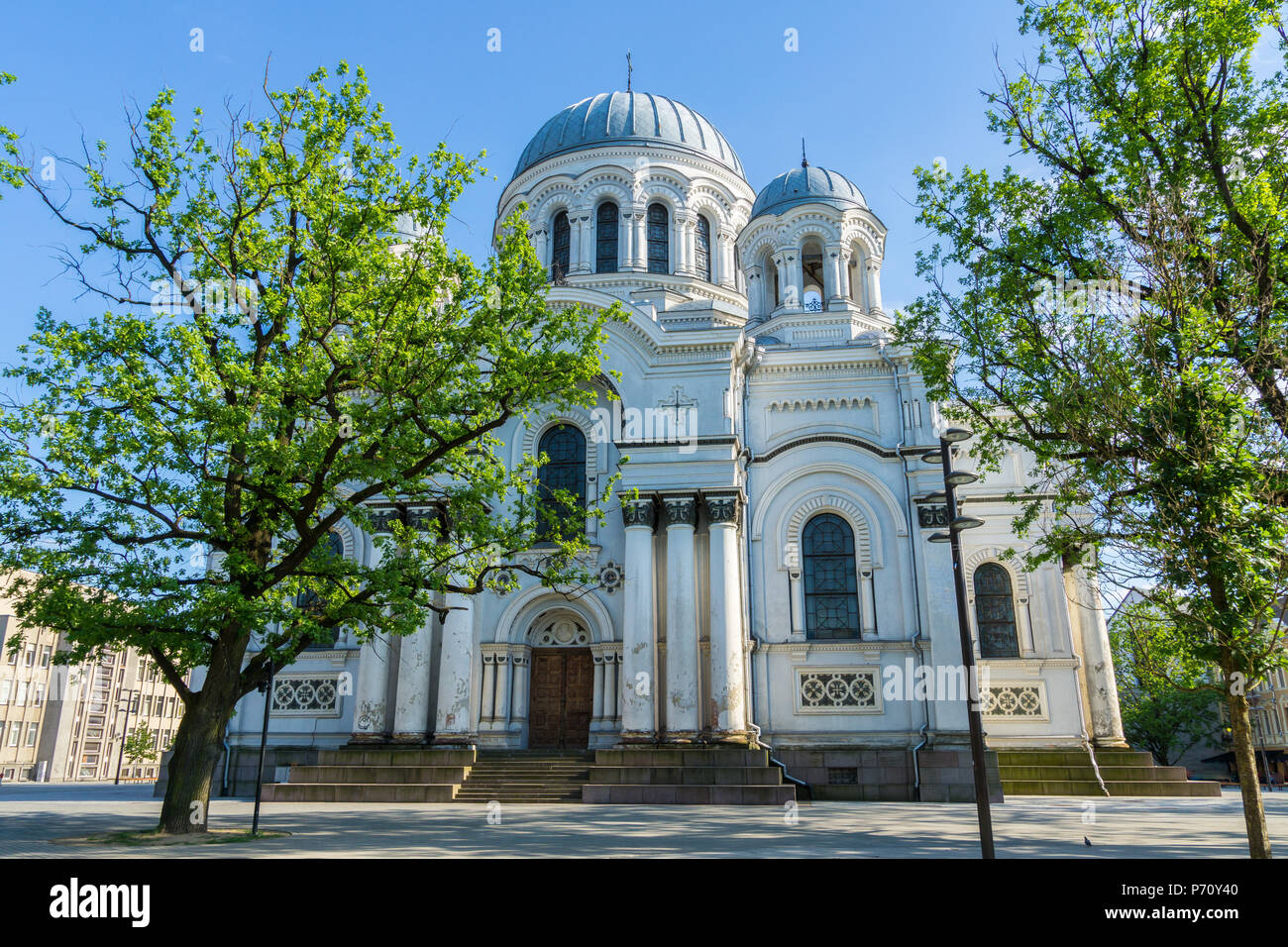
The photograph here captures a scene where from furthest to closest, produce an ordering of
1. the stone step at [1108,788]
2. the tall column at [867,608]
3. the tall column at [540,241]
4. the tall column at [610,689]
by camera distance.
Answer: the tall column at [540,241] < the tall column at [867,608] < the tall column at [610,689] < the stone step at [1108,788]

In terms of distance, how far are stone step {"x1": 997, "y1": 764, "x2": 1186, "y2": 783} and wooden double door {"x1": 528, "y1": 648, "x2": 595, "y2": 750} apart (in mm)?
9019

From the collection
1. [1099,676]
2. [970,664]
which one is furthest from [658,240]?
[970,664]

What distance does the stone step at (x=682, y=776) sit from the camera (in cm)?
1669

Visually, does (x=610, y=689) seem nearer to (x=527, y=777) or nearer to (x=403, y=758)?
(x=527, y=777)

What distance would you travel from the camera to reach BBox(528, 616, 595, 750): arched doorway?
20.2 m

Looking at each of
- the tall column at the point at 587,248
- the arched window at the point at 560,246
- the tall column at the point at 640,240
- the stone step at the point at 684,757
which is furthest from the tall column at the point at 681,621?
the arched window at the point at 560,246

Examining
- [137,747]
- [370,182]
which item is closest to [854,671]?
[370,182]

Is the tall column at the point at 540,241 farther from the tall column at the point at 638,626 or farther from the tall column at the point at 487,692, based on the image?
the tall column at the point at 487,692

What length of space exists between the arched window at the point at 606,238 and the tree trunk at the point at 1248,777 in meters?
20.5

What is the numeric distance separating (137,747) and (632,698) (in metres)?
44.3

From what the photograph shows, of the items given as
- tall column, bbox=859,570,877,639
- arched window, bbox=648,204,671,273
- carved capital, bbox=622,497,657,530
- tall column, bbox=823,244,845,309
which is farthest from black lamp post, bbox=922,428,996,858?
arched window, bbox=648,204,671,273

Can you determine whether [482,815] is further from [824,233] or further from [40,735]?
[40,735]

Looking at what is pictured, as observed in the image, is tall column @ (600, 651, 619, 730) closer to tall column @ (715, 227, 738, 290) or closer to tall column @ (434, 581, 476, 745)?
tall column @ (434, 581, 476, 745)

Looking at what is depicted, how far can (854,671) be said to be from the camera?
65.9ft
